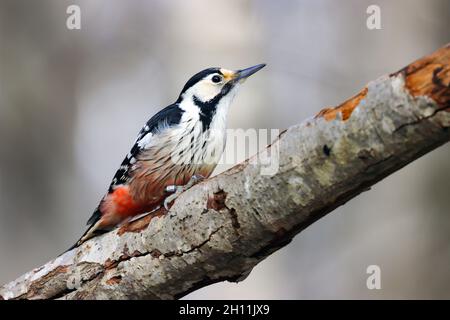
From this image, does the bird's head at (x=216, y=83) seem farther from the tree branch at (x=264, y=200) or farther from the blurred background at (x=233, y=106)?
the blurred background at (x=233, y=106)

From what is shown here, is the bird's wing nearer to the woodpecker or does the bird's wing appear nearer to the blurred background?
the woodpecker

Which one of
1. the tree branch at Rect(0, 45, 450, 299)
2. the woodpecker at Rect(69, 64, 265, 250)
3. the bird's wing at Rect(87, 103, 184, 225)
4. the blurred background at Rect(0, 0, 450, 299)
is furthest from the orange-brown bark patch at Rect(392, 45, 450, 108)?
the blurred background at Rect(0, 0, 450, 299)

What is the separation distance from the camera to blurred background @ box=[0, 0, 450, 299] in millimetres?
5469

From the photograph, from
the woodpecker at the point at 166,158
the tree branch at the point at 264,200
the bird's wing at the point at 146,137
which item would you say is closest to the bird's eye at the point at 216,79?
the woodpecker at the point at 166,158

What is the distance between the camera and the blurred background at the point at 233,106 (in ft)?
17.9

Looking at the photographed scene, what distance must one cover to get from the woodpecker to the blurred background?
197 centimetres

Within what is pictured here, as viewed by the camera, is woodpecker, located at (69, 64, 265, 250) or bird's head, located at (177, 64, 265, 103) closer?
woodpecker, located at (69, 64, 265, 250)

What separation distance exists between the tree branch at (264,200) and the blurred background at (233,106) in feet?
9.17

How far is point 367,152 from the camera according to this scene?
1.91 metres

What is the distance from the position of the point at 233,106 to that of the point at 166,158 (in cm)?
227

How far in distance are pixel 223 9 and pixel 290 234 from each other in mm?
4417

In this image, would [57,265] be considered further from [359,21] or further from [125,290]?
[359,21]
